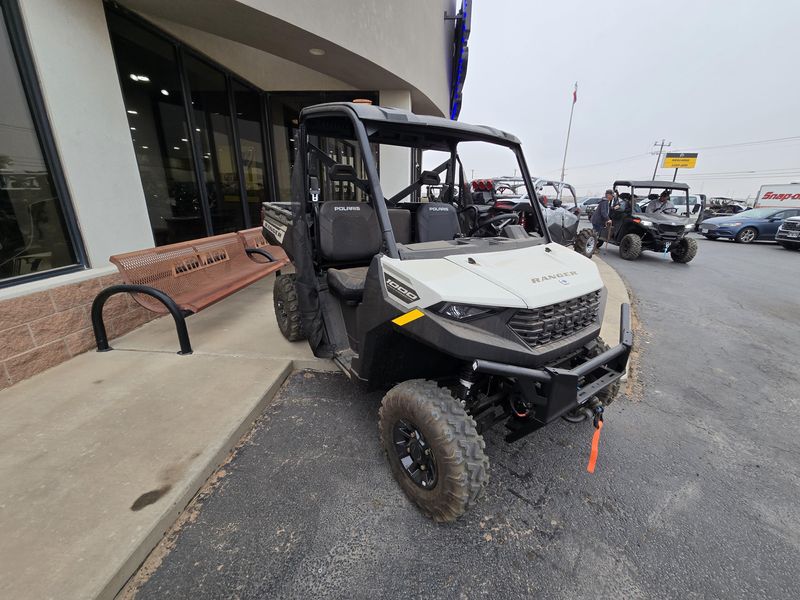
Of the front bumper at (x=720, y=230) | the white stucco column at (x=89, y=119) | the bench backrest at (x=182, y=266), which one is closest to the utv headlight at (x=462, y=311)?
the bench backrest at (x=182, y=266)

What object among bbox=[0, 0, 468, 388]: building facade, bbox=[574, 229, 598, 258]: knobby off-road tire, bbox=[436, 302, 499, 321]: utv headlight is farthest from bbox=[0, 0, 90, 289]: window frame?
bbox=[574, 229, 598, 258]: knobby off-road tire

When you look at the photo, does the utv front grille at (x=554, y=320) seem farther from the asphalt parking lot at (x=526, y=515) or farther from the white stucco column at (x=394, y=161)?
Answer: the white stucco column at (x=394, y=161)

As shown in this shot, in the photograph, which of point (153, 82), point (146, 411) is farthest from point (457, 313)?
point (153, 82)

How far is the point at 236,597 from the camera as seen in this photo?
144 centimetres

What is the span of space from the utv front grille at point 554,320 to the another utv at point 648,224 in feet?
30.9

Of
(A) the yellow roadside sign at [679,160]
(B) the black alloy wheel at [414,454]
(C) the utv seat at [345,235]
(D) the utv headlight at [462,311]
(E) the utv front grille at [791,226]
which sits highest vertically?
(A) the yellow roadside sign at [679,160]

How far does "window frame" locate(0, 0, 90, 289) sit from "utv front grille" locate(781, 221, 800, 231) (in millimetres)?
19350

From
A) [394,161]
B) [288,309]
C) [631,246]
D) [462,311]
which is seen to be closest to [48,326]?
[288,309]

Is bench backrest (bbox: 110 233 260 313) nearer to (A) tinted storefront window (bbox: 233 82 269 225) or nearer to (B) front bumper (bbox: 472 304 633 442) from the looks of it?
(A) tinted storefront window (bbox: 233 82 269 225)

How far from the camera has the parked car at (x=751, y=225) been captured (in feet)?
46.6

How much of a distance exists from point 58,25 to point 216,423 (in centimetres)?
370

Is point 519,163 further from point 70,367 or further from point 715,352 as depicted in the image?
A: point 70,367

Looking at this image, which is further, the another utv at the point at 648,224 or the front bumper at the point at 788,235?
the front bumper at the point at 788,235

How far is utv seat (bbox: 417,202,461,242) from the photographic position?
9.71 ft
